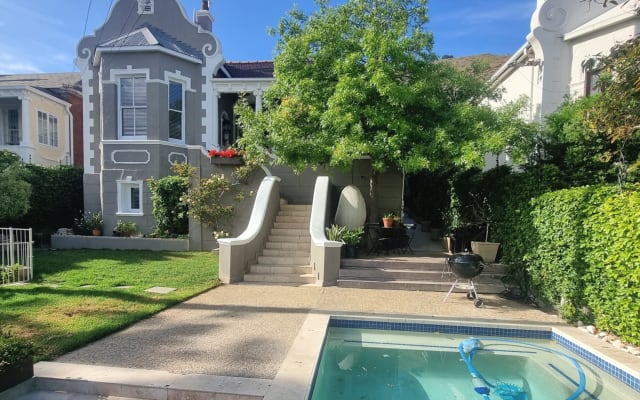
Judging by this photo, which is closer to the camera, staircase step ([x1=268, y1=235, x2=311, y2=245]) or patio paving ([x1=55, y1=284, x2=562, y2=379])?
patio paving ([x1=55, y1=284, x2=562, y2=379])

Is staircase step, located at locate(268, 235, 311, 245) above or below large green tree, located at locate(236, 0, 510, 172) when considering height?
below

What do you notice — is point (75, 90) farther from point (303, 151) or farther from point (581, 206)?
point (581, 206)

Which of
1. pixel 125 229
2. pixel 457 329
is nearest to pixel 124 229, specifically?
pixel 125 229

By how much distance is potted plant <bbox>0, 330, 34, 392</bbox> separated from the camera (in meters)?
3.26

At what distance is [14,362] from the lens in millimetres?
3330

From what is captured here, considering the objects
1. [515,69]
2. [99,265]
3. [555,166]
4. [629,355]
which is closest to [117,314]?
[99,265]

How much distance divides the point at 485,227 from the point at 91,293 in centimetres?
875

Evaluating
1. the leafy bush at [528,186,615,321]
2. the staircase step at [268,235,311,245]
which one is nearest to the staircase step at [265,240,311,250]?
the staircase step at [268,235,311,245]

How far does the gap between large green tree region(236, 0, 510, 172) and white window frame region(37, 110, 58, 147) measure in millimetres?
15536

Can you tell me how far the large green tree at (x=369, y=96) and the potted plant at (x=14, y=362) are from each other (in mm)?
6029

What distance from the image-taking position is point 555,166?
6.85 meters

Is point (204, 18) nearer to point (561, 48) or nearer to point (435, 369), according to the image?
point (561, 48)

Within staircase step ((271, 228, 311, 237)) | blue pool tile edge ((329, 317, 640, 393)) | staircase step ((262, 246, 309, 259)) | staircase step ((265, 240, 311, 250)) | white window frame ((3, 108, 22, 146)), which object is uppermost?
white window frame ((3, 108, 22, 146))

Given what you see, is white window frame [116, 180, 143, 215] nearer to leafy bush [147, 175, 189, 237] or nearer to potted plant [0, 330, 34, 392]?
leafy bush [147, 175, 189, 237]
